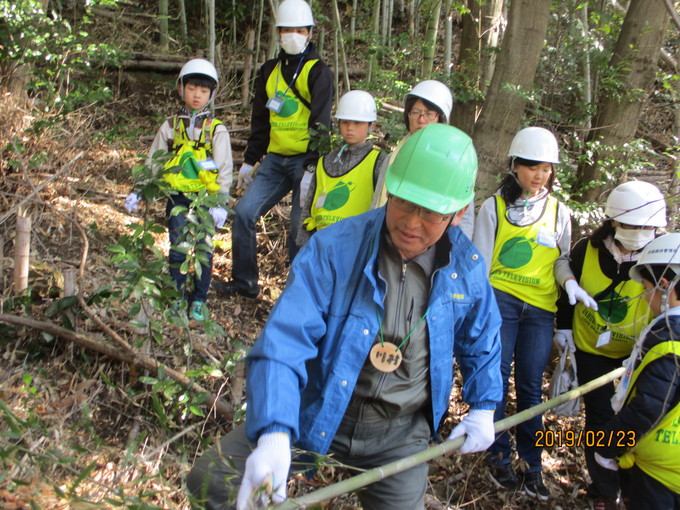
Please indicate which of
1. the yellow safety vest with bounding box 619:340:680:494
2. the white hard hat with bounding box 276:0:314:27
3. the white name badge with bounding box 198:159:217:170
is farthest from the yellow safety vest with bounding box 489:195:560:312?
the white hard hat with bounding box 276:0:314:27

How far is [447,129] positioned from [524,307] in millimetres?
1916

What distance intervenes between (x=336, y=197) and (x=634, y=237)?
1.94m

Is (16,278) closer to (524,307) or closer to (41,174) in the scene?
(41,174)

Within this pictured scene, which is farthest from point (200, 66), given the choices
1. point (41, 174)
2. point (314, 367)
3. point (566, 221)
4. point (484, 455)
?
point (484, 455)

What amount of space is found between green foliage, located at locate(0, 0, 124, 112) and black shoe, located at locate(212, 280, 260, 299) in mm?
2335

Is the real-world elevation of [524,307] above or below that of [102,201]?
above

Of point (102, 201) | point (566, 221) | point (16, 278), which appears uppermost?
point (566, 221)

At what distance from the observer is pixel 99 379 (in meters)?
3.76

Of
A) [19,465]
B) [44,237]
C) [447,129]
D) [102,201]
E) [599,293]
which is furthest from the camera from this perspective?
[102,201]

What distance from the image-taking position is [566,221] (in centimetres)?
382

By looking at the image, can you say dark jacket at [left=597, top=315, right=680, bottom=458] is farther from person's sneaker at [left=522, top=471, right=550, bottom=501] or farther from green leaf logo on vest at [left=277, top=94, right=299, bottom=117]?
green leaf logo on vest at [left=277, top=94, right=299, bottom=117]

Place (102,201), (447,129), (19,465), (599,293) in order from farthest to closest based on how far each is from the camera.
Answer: (102,201)
(599,293)
(19,465)
(447,129)

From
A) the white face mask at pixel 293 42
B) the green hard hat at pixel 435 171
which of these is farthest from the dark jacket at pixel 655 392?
the white face mask at pixel 293 42
